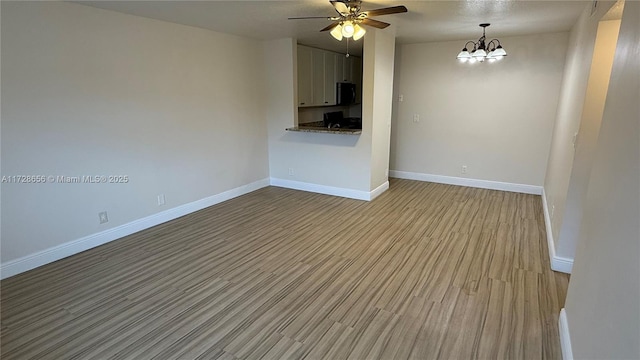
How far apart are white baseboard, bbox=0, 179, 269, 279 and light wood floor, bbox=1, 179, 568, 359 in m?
0.09

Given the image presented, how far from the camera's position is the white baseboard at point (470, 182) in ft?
17.5

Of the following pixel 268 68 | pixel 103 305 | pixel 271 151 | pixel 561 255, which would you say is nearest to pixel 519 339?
pixel 561 255

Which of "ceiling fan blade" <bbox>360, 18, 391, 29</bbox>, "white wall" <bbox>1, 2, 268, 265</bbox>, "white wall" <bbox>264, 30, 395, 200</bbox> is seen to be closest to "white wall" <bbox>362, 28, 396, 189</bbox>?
"white wall" <bbox>264, 30, 395, 200</bbox>

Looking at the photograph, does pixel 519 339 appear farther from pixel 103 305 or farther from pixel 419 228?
pixel 103 305

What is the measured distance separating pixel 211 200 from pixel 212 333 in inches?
110

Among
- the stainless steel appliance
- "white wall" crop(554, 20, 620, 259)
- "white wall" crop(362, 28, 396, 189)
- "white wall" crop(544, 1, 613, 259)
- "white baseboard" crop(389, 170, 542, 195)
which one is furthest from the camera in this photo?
the stainless steel appliance

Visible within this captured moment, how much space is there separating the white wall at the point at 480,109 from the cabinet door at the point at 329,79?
4.48 ft

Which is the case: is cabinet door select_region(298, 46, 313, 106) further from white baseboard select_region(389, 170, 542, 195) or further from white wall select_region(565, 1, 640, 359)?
white wall select_region(565, 1, 640, 359)

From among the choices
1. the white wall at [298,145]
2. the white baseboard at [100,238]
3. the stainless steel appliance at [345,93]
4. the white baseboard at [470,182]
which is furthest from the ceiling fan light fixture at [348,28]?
the stainless steel appliance at [345,93]

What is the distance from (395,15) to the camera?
3.51 metres

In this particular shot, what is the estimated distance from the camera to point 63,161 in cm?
316

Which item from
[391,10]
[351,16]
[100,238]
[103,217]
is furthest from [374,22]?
[100,238]

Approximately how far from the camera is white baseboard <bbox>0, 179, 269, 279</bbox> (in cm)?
296

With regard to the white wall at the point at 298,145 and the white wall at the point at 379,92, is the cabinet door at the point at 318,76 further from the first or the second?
the white wall at the point at 379,92
